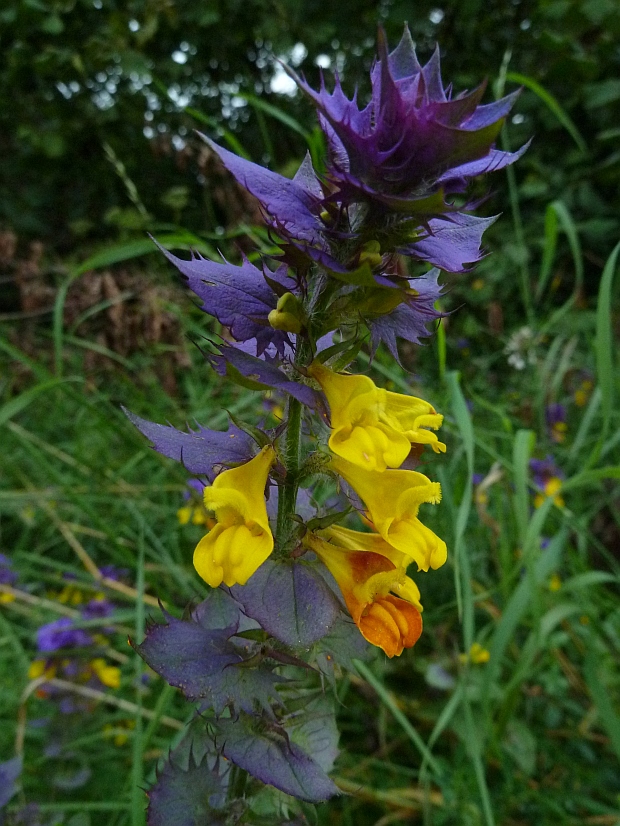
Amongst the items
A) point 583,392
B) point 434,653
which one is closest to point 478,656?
point 434,653

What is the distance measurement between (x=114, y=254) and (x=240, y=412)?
1.56 ft

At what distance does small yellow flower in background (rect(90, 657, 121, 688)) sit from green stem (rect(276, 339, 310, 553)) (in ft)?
2.52

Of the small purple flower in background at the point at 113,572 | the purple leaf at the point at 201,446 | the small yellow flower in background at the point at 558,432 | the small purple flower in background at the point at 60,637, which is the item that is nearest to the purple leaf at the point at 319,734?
the purple leaf at the point at 201,446

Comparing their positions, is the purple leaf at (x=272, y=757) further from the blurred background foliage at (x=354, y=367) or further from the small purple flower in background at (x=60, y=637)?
the small purple flower in background at (x=60, y=637)

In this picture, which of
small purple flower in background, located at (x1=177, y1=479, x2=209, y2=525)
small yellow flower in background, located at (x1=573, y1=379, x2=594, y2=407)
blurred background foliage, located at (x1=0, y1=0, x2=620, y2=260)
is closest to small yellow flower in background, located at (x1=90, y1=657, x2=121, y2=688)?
small purple flower in background, located at (x1=177, y1=479, x2=209, y2=525)

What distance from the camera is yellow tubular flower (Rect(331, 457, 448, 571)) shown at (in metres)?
0.51

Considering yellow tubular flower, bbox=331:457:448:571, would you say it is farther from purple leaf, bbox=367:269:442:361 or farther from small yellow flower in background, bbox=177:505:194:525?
small yellow flower in background, bbox=177:505:194:525

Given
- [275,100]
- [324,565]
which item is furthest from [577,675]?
[275,100]

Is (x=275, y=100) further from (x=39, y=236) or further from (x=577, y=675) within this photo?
(x=577, y=675)

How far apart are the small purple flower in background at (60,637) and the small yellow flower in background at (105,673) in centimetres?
5

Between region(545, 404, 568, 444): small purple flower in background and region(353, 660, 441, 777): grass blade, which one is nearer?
region(353, 660, 441, 777): grass blade

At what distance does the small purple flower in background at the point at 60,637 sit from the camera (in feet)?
3.73

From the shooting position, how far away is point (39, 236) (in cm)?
351

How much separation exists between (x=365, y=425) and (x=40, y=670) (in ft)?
3.24
